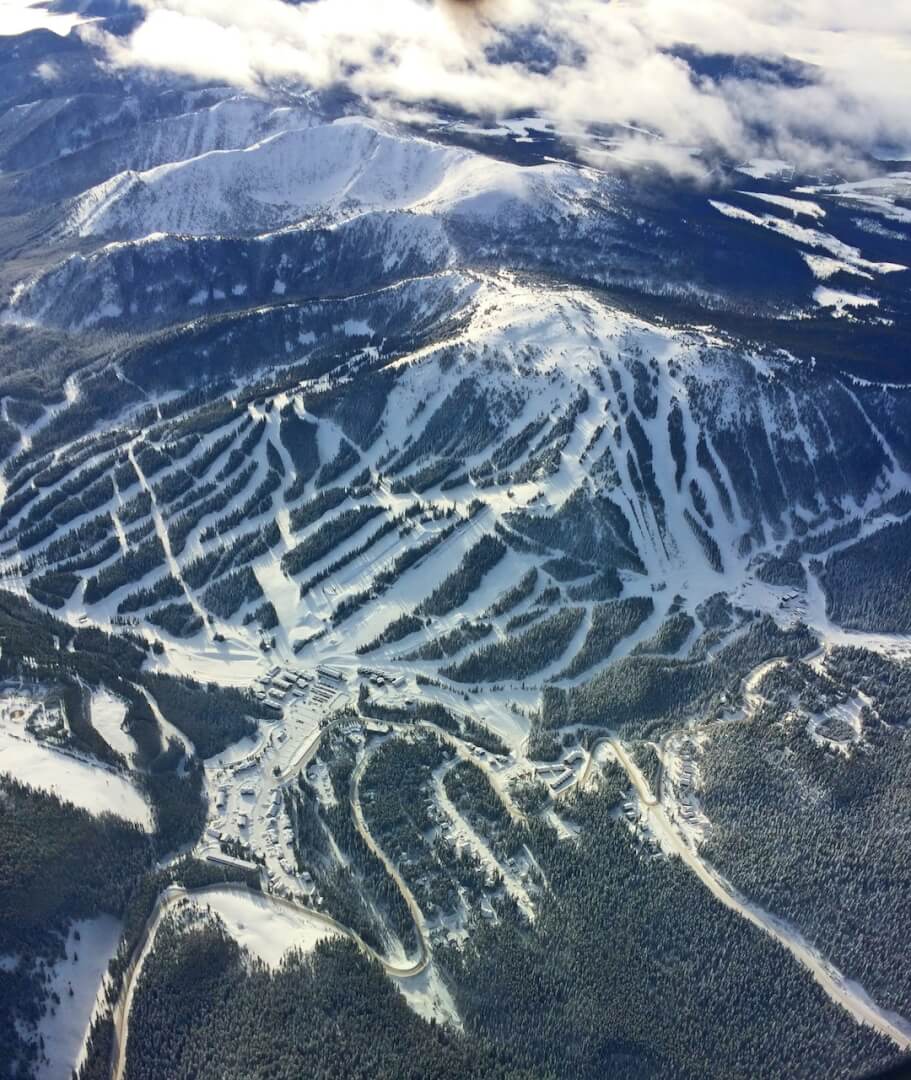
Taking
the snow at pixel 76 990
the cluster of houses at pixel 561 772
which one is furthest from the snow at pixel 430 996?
the cluster of houses at pixel 561 772

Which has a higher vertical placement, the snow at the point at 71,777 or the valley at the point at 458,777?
the snow at the point at 71,777

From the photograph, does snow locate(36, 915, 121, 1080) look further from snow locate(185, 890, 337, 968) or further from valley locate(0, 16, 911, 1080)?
snow locate(185, 890, 337, 968)

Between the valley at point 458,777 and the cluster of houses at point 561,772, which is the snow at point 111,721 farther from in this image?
the cluster of houses at point 561,772

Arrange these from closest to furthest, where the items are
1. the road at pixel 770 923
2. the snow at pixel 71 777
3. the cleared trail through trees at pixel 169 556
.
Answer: the road at pixel 770 923 → the snow at pixel 71 777 → the cleared trail through trees at pixel 169 556

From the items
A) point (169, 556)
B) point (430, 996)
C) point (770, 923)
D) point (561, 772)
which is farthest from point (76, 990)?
point (169, 556)

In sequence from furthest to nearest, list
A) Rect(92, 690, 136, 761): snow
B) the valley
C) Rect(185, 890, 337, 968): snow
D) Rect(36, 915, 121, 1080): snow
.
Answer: Rect(92, 690, 136, 761): snow < Rect(185, 890, 337, 968): snow < the valley < Rect(36, 915, 121, 1080): snow

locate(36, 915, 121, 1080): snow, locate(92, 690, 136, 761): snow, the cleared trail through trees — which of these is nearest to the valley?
locate(36, 915, 121, 1080): snow
